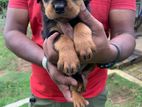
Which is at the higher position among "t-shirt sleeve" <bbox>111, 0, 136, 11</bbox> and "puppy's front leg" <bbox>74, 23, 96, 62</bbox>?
"t-shirt sleeve" <bbox>111, 0, 136, 11</bbox>

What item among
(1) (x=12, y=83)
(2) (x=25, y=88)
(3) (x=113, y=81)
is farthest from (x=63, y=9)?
(1) (x=12, y=83)

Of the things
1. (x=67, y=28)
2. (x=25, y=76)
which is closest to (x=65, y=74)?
(x=67, y=28)

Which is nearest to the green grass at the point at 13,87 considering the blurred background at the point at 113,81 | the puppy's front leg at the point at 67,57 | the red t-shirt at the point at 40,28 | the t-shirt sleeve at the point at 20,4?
the blurred background at the point at 113,81

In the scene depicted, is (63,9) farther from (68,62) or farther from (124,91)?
(124,91)

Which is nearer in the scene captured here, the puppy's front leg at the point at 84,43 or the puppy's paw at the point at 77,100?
the puppy's front leg at the point at 84,43

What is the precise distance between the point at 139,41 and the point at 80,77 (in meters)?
4.03

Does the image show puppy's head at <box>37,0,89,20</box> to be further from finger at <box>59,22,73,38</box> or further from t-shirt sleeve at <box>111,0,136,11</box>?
t-shirt sleeve at <box>111,0,136,11</box>

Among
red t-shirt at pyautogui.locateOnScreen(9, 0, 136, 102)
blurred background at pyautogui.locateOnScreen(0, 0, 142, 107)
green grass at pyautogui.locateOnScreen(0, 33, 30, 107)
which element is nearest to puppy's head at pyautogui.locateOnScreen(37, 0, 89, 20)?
red t-shirt at pyautogui.locateOnScreen(9, 0, 136, 102)

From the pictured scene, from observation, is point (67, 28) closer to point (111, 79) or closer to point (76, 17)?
point (76, 17)

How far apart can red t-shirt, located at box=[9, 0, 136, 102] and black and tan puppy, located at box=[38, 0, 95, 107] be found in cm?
35

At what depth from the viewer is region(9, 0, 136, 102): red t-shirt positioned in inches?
90.3

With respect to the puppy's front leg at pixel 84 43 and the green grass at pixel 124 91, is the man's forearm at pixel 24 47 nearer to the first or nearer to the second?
the puppy's front leg at pixel 84 43

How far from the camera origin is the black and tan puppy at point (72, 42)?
1.79 m

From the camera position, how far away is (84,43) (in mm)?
1797
